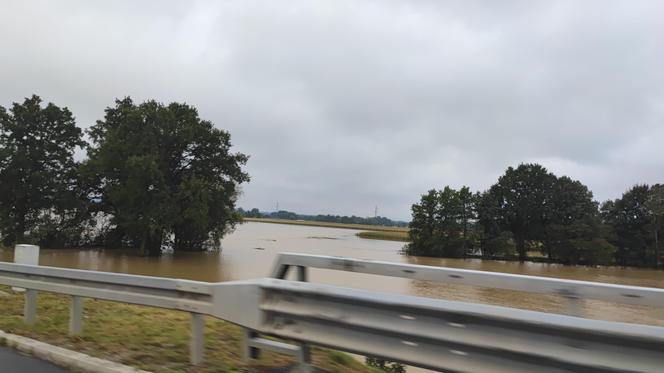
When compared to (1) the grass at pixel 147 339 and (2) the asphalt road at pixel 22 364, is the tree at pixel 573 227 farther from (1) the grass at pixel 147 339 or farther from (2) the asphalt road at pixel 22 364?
(2) the asphalt road at pixel 22 364

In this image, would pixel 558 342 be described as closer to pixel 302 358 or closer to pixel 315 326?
pixel 315 326

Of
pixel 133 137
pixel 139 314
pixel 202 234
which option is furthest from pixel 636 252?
pixel 139 314

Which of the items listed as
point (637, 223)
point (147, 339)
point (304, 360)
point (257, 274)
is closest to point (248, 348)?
point (304, 360)

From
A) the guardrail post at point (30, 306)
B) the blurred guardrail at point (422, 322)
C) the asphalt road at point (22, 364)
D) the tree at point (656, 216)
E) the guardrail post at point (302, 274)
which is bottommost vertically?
the asphalt road at point (22, 364)

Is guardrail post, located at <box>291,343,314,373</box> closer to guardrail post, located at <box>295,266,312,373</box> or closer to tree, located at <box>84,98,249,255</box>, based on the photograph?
guardrail post, located at <box>295,266,312,373</box>

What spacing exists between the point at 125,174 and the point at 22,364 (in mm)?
37968

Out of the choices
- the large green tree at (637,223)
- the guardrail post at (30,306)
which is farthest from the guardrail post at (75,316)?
the large green tree at (637,223)

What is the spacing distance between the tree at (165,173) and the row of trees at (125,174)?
0.08 meters

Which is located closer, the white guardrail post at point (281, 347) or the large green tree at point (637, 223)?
the white guardrail post at point (281, 347)

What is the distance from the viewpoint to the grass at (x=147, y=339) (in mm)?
4762

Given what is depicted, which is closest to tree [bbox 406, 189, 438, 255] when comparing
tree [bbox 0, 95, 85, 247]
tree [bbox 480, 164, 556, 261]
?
tree [bbox 480, 164, 556, 261]

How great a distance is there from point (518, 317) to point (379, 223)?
594 feet

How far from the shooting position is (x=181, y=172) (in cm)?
4184

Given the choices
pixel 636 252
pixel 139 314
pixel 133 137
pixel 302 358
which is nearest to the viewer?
pixel 302 358
